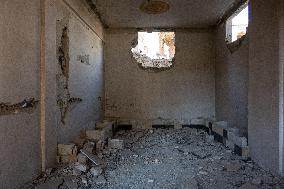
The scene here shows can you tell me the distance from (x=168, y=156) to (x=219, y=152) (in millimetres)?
1070

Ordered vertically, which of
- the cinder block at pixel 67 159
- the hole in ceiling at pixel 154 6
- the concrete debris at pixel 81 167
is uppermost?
the hole in ceiling at pixel 154 6

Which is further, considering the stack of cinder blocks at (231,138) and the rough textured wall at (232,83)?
the rough textured wall at (232,83)

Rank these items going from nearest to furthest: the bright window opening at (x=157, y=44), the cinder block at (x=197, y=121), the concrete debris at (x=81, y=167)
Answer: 1. the concrete debris at (x=81, y=167)
2. the cinder block at (x=197, y=121)
3. the bright window opening at (x=157, y=44)

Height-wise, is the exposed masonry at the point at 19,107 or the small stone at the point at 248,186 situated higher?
the exposed masonry at the point at 19,107

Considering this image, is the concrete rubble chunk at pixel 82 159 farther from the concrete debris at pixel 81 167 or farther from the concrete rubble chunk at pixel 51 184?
the concrete rubble chunk at pixel 51 184

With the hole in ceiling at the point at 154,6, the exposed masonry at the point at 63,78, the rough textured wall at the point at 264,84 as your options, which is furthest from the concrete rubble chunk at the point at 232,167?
the hole in ceiling at the point at 154,6

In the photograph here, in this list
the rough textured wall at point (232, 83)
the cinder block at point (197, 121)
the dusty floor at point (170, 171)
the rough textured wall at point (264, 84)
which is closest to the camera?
the dusty floor at point (170, 171)

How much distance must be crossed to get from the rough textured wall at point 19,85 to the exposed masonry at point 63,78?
32.0 inches

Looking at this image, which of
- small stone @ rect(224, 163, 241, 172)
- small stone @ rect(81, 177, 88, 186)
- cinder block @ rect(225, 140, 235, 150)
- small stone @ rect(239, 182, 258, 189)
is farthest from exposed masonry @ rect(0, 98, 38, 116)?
cinder block @ rect(225, 140, 235, 150)

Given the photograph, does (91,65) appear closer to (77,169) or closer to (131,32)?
(131,32)

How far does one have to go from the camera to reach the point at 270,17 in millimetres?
3746

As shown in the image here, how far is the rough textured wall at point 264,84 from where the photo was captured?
3600 mm

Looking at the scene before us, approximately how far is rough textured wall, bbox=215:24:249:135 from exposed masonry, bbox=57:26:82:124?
3.64 metres

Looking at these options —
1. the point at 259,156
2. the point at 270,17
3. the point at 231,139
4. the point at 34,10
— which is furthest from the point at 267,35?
the point at 34,10
